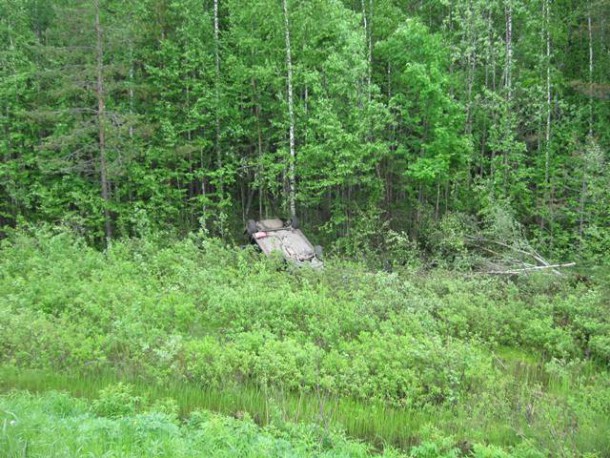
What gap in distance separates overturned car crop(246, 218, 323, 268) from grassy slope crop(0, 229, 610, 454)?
2.47m

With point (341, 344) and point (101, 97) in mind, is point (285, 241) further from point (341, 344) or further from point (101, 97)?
point (101, 97)

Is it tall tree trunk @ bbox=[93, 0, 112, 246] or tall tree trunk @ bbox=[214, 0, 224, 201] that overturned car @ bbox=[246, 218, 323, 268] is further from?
tall tree trunk @ bbox=[93, 0, 112, 246]

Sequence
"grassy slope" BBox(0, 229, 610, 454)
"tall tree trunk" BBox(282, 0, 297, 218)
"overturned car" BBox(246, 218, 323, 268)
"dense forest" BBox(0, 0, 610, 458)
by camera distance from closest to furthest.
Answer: "dense forest" BBox(0, 0, 610, 458) < "grassy slope" BBox(0, 229, 610, 454) < "overturned car" BBox(246, 218, 323, 268) < "tall tree trunk" BBox(282, 0, 297, 218)

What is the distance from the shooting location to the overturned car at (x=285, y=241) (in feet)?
48.4

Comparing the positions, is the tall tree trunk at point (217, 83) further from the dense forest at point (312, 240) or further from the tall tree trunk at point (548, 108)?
the tall tree trunk at point (548, 108)

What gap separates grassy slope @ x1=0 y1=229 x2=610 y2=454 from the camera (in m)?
6.69

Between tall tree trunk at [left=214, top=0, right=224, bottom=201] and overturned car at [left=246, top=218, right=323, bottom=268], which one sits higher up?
tall tree trunk at [left=214, top=0, right=224, bottom=201]

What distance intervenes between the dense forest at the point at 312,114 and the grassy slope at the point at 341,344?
6470 millimetres

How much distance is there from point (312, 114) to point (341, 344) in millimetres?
12891

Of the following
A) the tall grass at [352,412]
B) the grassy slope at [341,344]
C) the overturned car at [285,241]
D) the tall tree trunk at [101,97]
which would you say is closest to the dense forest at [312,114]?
the tall tree trunk at [101,97]

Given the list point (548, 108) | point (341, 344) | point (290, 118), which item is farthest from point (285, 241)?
point (548, 108)

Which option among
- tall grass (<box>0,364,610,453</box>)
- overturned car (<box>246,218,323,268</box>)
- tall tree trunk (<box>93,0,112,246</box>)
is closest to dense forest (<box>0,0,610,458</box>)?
tall grass (<box>0,364,610,453</box>)

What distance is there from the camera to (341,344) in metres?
8.47

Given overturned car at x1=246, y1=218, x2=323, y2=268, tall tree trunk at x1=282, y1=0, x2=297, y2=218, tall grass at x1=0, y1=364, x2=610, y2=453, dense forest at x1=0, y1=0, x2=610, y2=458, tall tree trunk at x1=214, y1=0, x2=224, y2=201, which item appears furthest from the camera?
tall tree trunk at x1=214, y1=0, x2=224, y2=201
